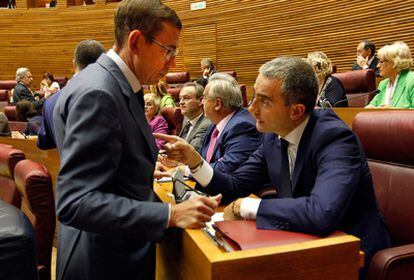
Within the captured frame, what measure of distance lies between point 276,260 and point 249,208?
0.74 ft

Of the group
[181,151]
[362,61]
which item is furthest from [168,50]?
[362,61]

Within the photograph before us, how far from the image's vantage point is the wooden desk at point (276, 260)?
1.92 ft

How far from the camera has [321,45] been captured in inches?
178

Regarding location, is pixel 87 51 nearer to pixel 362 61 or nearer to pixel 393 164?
pixel 393 164

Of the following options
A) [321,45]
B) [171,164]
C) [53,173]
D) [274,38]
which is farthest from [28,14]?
[171,164]

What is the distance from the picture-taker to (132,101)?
28.0 inches

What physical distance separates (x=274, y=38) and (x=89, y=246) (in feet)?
15.3

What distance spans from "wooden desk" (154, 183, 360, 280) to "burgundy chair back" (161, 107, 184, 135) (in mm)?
2074

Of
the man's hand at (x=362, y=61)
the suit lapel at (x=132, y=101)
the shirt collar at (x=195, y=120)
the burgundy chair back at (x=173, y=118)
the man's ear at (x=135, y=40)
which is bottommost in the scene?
the burgundy chair back at (x=173, y=118)

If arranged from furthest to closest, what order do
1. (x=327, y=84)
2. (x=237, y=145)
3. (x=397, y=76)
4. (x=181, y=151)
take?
(x=327, y=84)
(x=397, y=76)
(x=237, y=145)
(x=181, y=151)

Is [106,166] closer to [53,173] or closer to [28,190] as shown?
[28,190]

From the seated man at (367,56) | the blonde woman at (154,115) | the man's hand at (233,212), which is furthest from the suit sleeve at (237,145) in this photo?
the seated man at (367,56)

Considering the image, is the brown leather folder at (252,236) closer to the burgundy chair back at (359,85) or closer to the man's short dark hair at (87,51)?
the man's short dark hair at (87,51)

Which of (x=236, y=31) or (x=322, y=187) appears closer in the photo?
(x=322, y=187)
